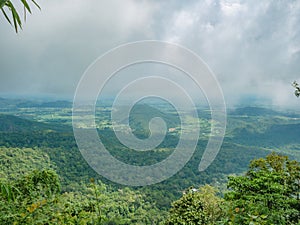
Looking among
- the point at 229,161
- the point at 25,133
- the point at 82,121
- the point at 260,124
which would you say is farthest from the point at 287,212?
the point at 260,124

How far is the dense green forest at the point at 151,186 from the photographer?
6.52 ft

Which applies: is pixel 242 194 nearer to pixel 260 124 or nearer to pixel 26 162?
pixel 26 162

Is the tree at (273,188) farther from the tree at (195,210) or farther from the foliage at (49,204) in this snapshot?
the foliage at (49,204)

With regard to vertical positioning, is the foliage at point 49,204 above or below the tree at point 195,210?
above

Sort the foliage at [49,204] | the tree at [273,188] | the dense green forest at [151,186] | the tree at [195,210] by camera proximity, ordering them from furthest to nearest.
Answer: the tree at [195,210] → the tree at [273,188] → the dense green forest at [151,186] → the foliage at [49,204]

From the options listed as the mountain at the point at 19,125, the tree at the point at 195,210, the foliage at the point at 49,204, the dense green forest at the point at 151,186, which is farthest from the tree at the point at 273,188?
the mountain at the point at 19,125

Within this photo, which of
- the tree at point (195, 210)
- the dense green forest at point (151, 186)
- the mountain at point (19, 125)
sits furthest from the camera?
the mountain at point (19, 125)

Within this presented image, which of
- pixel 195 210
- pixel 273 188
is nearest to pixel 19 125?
pixel 195 210

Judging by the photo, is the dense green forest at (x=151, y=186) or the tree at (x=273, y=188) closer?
the dense green forest at (x=151, y=186)

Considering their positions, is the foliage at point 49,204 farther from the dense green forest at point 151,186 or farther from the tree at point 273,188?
the tree at point 273,188

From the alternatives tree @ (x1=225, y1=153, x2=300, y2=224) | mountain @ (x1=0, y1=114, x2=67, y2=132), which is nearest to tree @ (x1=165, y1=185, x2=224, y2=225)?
tree @ (x1=225, y1=153, x2=300, y2=224)

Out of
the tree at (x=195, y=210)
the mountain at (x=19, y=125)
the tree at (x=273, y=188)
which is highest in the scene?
the tree at (x=273, y=188)

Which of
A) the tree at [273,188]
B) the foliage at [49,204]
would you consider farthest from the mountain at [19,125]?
the foliage at [49,204]

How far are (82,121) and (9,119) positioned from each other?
2305 inches
